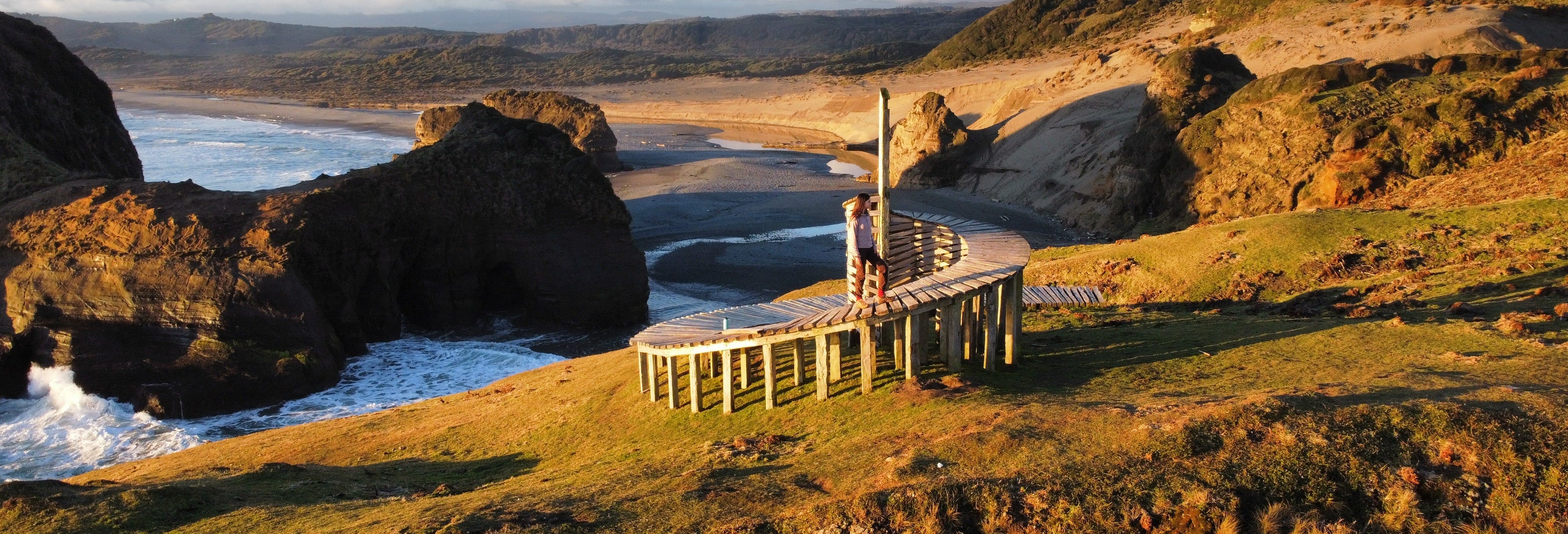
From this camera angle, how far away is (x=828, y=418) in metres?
9.93

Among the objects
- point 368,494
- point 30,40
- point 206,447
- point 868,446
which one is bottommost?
point 206,447

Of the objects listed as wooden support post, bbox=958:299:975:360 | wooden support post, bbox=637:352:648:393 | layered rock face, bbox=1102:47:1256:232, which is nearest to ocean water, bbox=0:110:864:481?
wooden support post, bbox=637:352:648:393

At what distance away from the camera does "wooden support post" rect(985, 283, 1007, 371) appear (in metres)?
10.7

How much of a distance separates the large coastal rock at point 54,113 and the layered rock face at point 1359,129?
88.1ft

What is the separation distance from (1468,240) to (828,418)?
1263 cm

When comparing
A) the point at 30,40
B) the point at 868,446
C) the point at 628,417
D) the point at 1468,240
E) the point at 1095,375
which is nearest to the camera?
the point at 868,446

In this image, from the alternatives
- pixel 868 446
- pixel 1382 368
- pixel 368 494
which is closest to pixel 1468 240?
pixel 1382 368

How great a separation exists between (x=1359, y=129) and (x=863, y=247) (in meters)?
19.9

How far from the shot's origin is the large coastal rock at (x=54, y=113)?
2291 centimetres

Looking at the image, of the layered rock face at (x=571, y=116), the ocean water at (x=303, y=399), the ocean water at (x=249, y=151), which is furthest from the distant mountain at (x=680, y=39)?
the ocean water at (x=303, y=399)

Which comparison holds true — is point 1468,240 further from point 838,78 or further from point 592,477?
point 838,78

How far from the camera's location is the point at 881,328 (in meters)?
11.6

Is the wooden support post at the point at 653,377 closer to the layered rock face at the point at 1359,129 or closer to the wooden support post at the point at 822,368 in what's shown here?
the wooden support post at the point at 822,368

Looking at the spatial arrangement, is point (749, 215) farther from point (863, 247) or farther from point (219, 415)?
point (863, 247)
